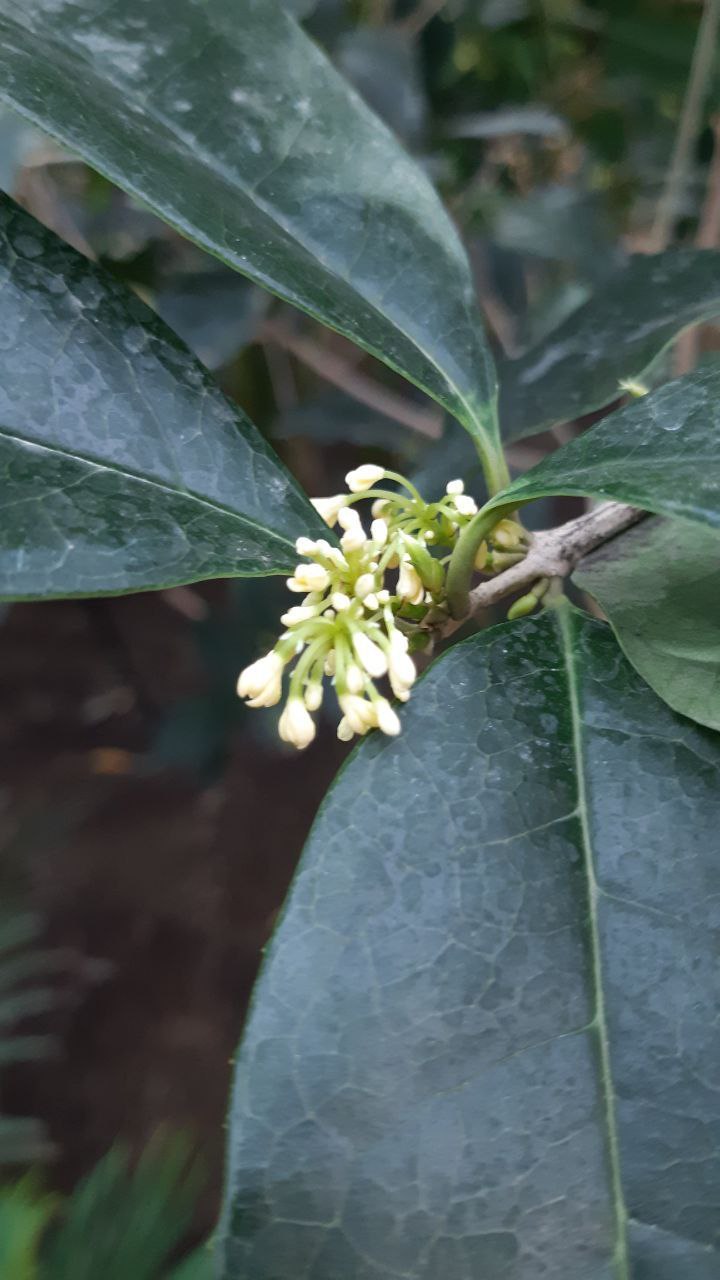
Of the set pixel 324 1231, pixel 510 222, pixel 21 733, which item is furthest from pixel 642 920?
pixel 21 733

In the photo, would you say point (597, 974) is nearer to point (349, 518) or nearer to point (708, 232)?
point (349, 518)

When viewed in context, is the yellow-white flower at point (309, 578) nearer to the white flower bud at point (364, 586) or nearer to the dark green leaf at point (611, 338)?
the white flower bud at point (364, 586)

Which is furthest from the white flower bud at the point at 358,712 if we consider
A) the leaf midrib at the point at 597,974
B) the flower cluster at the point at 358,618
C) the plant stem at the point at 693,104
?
the plant stem at the point at 693,104

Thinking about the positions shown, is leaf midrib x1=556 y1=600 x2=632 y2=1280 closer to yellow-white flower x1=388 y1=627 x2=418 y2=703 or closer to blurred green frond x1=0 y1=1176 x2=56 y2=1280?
yellow-white flower x1=388 y1=627 x2=418 y2=703

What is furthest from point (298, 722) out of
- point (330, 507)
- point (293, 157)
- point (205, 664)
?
point (205, 664)

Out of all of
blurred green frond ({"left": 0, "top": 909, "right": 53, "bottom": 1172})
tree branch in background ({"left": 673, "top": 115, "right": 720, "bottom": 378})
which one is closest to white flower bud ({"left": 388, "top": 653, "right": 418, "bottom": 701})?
tree branch in background ({"left": 673, "top": 115, "right": 720, "bottom": 378})
